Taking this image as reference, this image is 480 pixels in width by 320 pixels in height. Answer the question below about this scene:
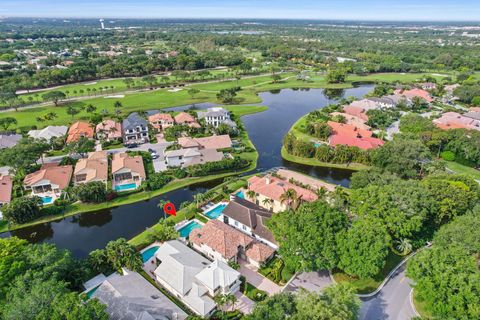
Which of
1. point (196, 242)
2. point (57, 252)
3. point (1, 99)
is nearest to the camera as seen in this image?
point (57, 252)

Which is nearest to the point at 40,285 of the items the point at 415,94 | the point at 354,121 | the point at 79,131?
the point at 79,131

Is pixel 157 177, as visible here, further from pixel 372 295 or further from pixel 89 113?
pixel 89 113

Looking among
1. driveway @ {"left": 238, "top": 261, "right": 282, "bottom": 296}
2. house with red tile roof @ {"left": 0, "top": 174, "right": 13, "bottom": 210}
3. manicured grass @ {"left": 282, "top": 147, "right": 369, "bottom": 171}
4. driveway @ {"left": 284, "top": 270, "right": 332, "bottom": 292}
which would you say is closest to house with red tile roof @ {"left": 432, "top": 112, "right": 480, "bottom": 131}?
manicured grass @ {"left": 282, "top": 147, "right": 369, "bottom": 171}

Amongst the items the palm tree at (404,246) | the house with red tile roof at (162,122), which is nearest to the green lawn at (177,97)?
the house with red tile roof at (162,122)

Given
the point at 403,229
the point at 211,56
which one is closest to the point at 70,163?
the point at 403,229

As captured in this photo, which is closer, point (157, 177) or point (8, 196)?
point (8, 196)

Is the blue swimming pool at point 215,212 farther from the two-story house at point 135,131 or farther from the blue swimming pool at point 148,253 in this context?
the two-story house at point 135,131

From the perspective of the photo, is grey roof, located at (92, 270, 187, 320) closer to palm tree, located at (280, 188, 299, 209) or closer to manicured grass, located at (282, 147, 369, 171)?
palm tree, located at (280, 188, 299, 209)
